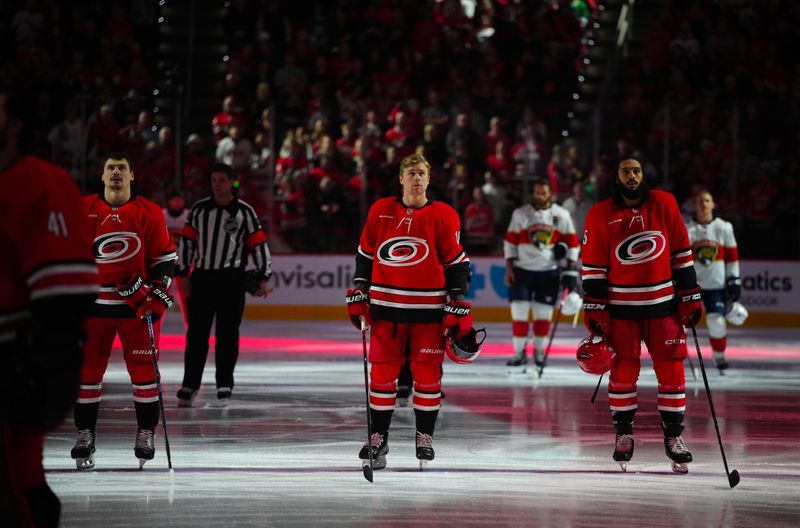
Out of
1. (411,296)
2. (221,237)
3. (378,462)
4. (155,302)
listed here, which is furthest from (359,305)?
(221,237)

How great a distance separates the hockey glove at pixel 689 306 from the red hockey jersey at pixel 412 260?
1147mm

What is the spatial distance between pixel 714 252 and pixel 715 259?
7 centimetres

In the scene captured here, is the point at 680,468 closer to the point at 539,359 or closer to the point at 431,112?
the point at 539,359

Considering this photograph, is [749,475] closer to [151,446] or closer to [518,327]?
[151,446]

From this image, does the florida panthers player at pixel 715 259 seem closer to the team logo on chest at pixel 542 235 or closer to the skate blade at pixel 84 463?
the team logo on chest at pixel 542 235

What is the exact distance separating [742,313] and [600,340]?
528 centimetres

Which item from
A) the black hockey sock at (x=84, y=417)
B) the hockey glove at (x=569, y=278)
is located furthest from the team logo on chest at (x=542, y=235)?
the black hockey sock at (x=84, y=417)

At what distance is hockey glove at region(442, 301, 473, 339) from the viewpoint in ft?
21.3

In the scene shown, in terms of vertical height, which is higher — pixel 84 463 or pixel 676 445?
pixel 676 445

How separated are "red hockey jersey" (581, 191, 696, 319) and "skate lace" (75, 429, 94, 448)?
273 cm

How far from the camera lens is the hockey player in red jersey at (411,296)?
656cm

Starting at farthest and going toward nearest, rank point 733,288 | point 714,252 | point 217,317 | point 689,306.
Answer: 1. point 714,252
2. point 733,288
3. point 217,317
4. point 689,306

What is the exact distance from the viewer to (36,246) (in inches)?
134

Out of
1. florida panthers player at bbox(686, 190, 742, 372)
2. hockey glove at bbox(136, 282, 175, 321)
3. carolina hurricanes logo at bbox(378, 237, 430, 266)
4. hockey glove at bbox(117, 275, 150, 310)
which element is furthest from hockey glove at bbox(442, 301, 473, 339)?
florida panthers player at bbox(686, 190, 742, 372)
